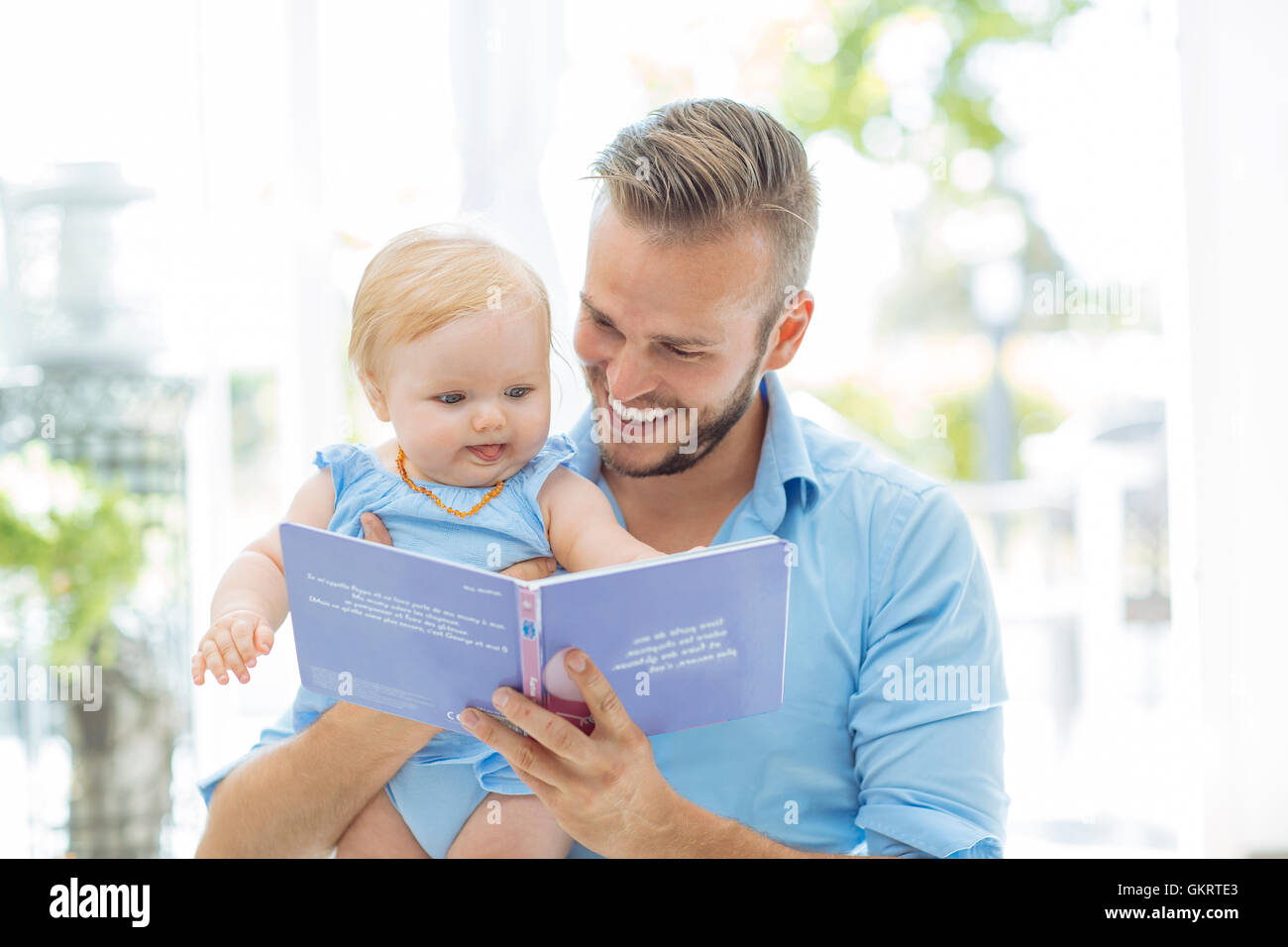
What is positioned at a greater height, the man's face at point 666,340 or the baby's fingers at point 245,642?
the man's face at point 666,340

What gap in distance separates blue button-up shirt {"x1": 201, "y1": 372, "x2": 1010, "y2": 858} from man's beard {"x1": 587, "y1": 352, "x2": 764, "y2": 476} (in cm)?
9

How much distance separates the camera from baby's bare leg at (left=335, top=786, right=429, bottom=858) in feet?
4.76

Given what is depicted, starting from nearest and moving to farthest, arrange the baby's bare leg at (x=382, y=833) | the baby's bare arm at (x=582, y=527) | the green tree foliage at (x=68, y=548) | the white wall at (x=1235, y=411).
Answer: the baby's bare arm at (x=582, y=527), the baby's bare leg at (x=382, y=833), the white wall at (x=1235, y=411), the green tree foliage at (x=68, y=548)

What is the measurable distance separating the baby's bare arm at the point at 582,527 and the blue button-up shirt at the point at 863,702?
0.93 ft

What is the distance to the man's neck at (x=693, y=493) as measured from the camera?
5.34 feet

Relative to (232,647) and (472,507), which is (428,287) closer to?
(472,507)

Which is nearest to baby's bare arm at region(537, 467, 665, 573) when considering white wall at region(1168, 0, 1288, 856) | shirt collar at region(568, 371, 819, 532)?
shirt collar at region(568, 371, 819, 532)

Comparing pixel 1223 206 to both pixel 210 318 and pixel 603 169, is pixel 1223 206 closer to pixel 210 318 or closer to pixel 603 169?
pixel 603 169

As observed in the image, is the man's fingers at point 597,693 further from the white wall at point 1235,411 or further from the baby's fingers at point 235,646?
the white wall at point 1235,411

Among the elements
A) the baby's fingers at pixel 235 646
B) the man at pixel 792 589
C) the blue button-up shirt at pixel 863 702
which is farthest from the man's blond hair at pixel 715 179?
the baby's fingers at pixel 235 646

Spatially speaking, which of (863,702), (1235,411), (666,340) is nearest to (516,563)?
(666,340)

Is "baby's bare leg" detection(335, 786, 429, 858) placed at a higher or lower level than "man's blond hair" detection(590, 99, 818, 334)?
lower

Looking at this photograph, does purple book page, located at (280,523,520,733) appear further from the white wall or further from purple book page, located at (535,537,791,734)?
the white wall
